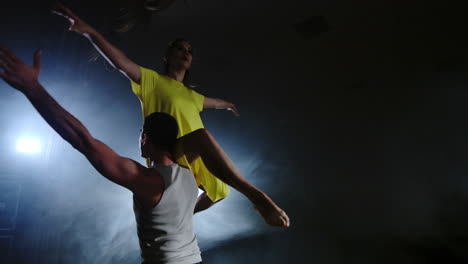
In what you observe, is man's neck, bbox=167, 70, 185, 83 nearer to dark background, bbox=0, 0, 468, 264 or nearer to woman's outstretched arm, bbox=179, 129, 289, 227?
woman's outstretched arm, bbox=179, 129, 289, 227

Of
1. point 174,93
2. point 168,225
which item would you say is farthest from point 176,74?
point 168,225

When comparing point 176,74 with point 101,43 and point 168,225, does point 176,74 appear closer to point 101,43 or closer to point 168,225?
point 101,43

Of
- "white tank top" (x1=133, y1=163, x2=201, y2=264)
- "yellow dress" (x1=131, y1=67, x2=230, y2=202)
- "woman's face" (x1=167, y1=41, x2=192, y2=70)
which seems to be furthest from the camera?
"woman's face" (x1=167, y1=41, x2=192, y2=70)

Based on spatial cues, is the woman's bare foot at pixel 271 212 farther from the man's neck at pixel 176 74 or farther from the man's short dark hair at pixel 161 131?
the man's neck at pixel 176 74

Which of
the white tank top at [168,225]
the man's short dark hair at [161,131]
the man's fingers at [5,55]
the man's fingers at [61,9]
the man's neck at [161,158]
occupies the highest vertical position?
the man's fingers at [61,9]

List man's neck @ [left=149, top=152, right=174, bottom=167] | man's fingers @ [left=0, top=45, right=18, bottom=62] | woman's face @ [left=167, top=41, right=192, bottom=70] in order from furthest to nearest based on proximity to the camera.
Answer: woman's face @ [left=167, top=41, right=192, bottom=70]
man's neck @ [left=149, top=152, right=174, bottom=167]
man's fingers @ [left=0, top=45, right=18, bottom=62]

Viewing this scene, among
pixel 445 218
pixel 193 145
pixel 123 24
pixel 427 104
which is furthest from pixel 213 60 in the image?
pixel 445 218

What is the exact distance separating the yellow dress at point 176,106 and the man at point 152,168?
235mm

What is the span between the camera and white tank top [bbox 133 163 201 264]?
1.03 meters

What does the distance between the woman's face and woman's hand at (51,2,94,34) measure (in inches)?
21.0

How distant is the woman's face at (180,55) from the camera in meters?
1.80

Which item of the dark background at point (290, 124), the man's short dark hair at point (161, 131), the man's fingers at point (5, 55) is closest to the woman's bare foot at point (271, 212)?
the man's short dark hair at point (161, 131)

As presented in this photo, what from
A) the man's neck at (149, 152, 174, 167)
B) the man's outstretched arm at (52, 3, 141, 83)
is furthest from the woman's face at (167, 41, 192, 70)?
the man's neck at (149, 152, 174, 167)

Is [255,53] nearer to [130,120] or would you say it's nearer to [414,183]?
[130,120]
